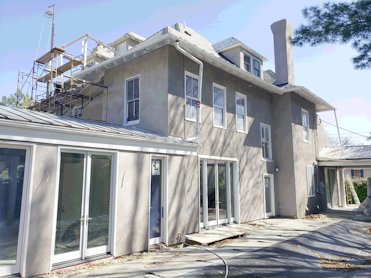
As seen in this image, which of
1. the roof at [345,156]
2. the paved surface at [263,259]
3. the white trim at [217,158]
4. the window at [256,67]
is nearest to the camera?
the paved surface at [263,259]

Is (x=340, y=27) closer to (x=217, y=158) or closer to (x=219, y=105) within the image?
(x=219, y=105)

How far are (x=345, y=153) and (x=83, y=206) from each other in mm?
17855

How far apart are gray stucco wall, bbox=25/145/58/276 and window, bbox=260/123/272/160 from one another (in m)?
11.3

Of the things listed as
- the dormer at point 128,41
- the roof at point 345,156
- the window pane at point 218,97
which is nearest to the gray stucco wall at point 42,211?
the window pane at point 218,97

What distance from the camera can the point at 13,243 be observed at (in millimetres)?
5691

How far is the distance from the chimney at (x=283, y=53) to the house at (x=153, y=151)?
0.06 m

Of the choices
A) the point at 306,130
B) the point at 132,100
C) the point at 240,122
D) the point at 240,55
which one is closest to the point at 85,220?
the point at 132,100

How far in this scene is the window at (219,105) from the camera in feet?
40.3

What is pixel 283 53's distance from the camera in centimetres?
1742

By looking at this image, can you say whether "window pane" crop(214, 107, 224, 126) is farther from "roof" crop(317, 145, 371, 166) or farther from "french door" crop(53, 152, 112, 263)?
"roof" crop(317, 145, 371, 166)

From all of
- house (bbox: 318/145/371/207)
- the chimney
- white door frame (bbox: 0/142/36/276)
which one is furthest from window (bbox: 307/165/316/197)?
white door frame (bbox: 0/142/36/276)

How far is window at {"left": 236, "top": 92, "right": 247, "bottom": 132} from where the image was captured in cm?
1353

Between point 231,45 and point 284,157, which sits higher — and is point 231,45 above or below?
above

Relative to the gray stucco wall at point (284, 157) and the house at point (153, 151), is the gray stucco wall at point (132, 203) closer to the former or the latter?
the house at point (153, 151)
